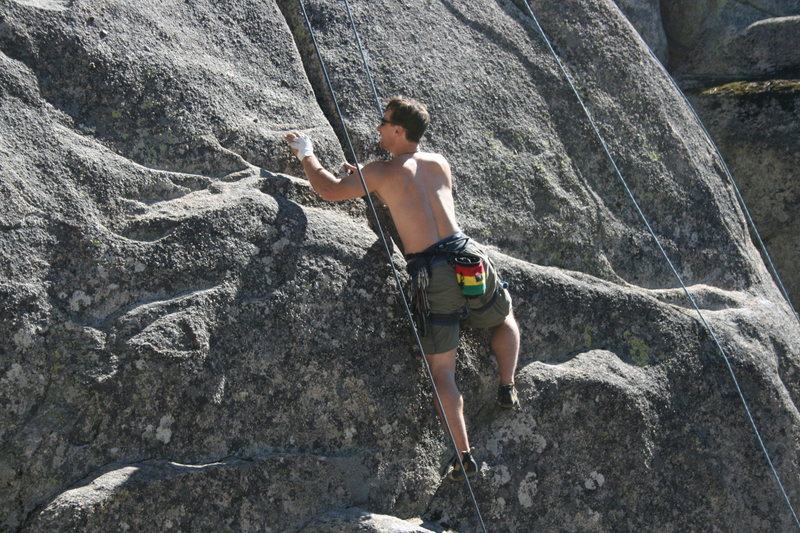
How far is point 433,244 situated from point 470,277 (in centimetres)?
31

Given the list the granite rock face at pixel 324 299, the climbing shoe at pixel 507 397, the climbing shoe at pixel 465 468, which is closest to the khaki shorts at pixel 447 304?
the granite rock face at pixel 324 299

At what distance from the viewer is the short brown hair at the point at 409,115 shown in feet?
17.1

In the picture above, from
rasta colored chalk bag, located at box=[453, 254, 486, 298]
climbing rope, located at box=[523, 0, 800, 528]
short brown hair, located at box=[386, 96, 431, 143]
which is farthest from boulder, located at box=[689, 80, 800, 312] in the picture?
rasta colored chalk bag, located at box=[453, 254, 486, 298]

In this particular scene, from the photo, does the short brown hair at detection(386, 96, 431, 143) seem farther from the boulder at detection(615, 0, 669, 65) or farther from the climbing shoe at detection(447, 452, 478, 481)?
the boulder at detection(615, 0, 669, 65)

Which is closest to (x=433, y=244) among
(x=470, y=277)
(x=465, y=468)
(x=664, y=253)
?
(x=470, y=277)

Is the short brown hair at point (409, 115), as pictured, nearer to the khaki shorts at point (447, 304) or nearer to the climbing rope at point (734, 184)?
the khaki shorts at point (447, 304)

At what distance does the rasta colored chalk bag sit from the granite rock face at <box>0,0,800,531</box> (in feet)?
1.39

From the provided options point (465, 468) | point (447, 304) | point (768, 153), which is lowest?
point (465, 468)

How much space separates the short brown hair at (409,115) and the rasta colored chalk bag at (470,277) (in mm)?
844

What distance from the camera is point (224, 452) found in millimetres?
4508

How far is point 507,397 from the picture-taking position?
17.0 feet

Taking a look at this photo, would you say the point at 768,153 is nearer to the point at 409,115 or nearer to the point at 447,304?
the point at 409,115

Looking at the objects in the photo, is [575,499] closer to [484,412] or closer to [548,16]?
[484,412]

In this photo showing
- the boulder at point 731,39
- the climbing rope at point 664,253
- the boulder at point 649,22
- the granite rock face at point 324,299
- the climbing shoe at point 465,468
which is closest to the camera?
the granite rock face at point 324,299
